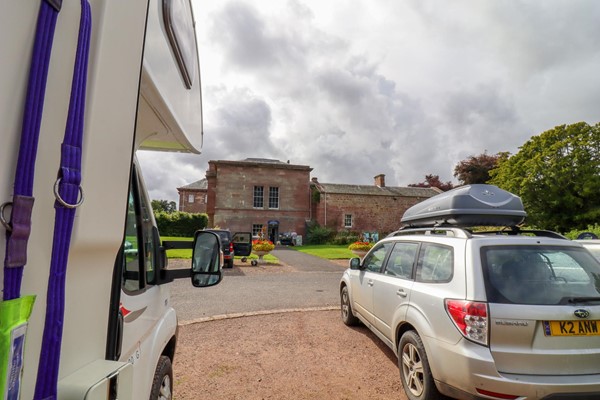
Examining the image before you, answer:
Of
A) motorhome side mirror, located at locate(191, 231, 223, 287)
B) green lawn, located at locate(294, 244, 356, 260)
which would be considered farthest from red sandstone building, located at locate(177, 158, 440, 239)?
motorhome side mirror, located at locate(191, 231, 223, 287)

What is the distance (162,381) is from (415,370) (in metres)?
2.42

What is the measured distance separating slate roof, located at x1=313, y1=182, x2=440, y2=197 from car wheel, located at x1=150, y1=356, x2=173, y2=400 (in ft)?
103

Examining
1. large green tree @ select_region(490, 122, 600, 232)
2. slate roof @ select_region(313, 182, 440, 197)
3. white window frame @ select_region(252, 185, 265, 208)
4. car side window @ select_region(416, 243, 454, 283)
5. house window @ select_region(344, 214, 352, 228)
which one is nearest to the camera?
car side window @ select_region(416, 243, 454, 283)

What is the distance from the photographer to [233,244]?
624 inches

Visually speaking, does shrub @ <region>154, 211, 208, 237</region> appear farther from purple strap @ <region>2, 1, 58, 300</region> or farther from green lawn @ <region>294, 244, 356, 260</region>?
purple strap @ <region>2, 1, 58, 300</region>

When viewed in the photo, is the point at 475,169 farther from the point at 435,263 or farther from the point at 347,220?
the point at 435,263

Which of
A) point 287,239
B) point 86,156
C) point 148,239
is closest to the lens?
point 86,156

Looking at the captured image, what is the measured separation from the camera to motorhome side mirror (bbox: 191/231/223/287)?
7.94ft

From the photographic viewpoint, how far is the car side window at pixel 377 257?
479 centimetres

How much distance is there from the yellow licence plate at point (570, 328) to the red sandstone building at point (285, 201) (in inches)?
1140

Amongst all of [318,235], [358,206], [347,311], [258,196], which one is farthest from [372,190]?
[347,311]

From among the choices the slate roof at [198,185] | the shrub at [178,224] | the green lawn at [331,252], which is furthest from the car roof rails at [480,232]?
the slate roof at [198,185]

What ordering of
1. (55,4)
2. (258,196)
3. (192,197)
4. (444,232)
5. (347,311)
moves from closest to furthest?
(55,4) < (444,232) < (347,311) < (258,196) < (192,197)

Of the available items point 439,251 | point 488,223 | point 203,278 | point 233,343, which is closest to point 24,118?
point 203,278
